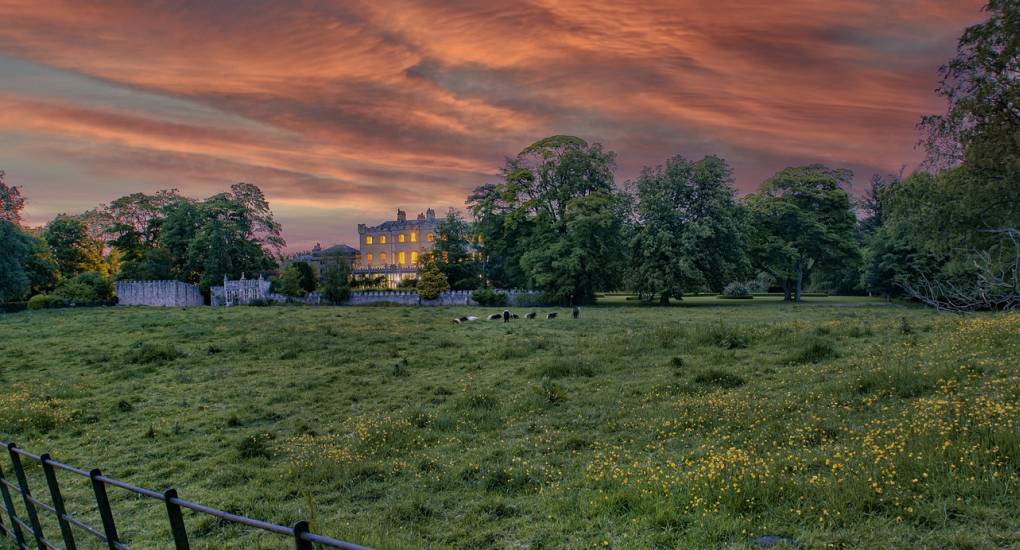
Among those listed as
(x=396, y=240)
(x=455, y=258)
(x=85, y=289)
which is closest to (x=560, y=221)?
(x=455, y=258)

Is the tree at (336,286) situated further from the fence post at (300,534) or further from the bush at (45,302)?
the fence post at (300,534)

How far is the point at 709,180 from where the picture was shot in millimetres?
57438

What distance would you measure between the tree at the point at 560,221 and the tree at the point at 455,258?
727 cm

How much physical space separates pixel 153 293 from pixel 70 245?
2315cm

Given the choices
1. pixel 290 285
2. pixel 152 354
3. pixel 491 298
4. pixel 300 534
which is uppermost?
pixel 290 285

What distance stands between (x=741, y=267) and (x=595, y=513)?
55.2m

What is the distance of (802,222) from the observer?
61812 mm

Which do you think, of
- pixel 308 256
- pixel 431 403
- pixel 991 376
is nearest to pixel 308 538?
pixel 431 403

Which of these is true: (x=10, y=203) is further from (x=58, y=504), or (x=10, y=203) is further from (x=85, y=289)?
(x=58, y=504)

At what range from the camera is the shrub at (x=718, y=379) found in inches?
576

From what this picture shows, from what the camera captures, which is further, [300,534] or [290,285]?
[290,285]

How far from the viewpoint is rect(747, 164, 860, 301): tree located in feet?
202

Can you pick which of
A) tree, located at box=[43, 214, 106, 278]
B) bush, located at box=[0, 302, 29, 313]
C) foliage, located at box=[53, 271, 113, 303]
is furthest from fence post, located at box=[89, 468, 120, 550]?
tree, located at box=[43, 214, 106, 278]

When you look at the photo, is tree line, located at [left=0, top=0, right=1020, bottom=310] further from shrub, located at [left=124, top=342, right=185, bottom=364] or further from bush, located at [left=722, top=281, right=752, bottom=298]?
shrub, located at [left=124, top=342, right=185, bottom=364]
